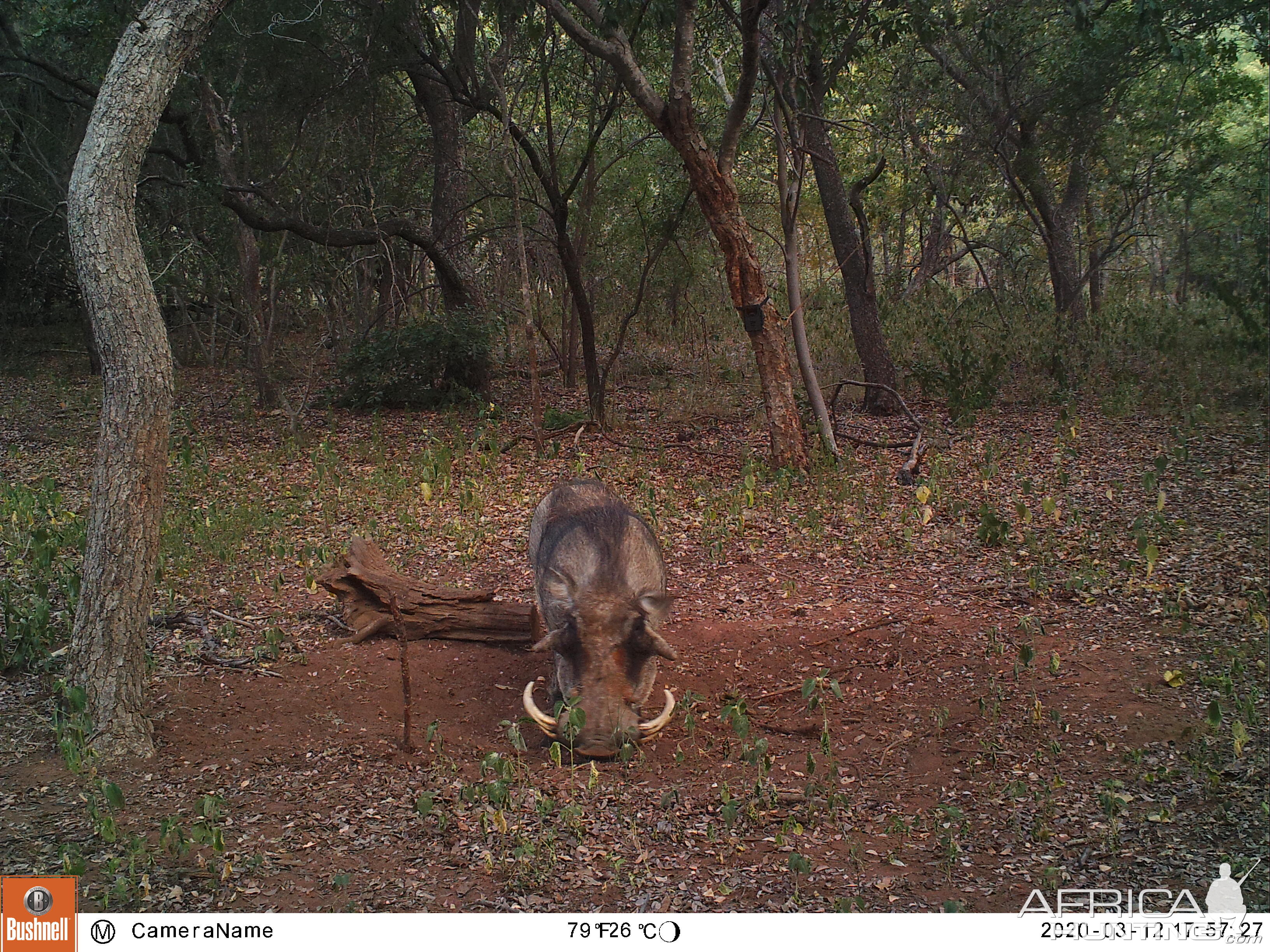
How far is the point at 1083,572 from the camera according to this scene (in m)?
5.98

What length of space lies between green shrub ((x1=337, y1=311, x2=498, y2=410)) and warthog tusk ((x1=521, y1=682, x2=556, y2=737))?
7.50m

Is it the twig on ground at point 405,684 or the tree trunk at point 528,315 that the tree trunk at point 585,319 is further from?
the twig on ground at point 405,684

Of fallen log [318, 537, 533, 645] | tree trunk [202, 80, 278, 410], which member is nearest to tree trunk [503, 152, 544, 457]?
tree trunk [202, 80, 278, 410]

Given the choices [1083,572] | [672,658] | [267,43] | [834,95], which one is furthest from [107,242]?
[834,95]

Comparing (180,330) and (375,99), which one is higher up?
(375,99)

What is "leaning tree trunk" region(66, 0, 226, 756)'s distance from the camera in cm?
420

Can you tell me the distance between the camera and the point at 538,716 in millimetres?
4438

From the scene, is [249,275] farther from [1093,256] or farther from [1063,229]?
[1093,256]

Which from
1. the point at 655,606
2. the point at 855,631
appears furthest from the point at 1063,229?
the point at 655,606

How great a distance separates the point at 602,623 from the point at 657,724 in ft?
1.69

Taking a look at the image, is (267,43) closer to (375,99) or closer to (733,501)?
(375,99)

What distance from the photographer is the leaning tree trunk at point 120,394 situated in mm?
4199

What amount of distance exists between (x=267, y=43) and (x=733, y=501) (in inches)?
268

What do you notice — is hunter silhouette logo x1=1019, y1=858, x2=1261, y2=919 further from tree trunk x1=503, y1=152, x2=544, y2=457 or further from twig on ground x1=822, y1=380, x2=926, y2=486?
tree trunk x1=503, y1=152, x2=544, y2=457
